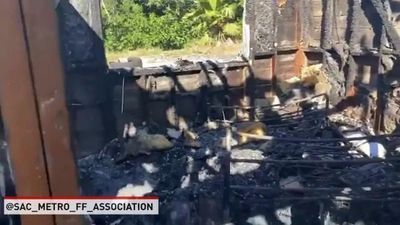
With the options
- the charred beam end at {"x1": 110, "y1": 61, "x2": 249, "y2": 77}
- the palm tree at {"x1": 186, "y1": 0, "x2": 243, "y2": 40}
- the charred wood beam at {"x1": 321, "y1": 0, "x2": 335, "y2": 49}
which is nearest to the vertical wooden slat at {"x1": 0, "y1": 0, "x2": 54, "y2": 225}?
the charred beam end at {"x1": 110, "y1": 61, "x2": 249, "y2": 77}

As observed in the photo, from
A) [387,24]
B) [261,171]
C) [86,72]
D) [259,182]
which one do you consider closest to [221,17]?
[387,24]

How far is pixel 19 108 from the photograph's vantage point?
1121mm

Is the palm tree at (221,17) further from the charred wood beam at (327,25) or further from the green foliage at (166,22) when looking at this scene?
the charred wood beam at (327,25)

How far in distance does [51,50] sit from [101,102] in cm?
621

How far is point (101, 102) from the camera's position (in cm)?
720

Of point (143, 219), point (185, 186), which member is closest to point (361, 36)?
point (185, 186)

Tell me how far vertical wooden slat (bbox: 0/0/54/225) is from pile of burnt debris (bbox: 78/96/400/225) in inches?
122

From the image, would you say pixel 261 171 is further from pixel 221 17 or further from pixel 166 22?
pixel 166 22

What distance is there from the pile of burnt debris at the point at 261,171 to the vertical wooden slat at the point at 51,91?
10.2ft

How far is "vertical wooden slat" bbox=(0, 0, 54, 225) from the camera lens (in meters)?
1.07

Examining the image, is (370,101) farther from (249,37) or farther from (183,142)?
(183,142)

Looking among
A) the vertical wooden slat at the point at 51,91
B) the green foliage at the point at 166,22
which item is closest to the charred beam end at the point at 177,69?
the vertical wooden slat at the point at 51,91

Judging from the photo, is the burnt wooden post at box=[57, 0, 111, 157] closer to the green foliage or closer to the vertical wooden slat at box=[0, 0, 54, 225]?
the vertical wooden slat at box=[0, 0, 54, 225]

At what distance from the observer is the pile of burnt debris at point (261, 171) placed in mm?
→ 4422
